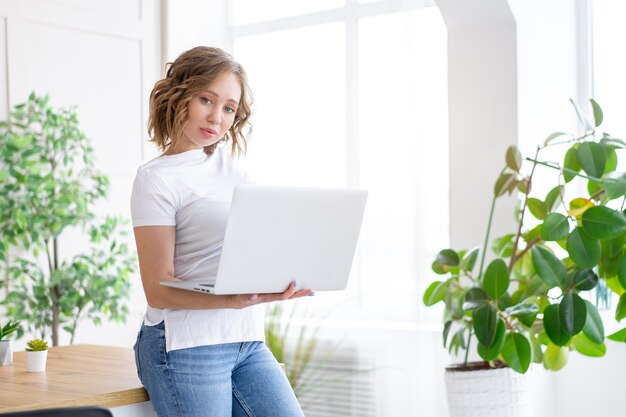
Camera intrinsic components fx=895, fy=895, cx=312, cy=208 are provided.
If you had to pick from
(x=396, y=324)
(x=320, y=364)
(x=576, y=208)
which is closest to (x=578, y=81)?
(x=576, y=208)

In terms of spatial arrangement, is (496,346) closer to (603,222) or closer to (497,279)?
(497,279)

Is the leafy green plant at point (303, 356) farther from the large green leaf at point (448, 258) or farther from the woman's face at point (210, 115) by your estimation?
the woman's face at point (210, 115)

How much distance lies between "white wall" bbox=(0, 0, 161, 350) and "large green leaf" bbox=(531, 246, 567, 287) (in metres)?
2.32

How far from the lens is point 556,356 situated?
3371mm

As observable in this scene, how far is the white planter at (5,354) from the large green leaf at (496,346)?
5.29 feet

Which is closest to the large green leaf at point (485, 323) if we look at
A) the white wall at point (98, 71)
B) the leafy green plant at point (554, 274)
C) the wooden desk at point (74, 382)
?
the leafy green plant at point (554, 274)

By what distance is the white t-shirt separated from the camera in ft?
6.04

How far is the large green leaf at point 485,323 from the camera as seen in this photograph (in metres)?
3.13

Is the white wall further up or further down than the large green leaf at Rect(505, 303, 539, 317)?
further up

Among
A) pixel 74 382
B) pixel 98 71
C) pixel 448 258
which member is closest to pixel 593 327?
pixel 448 258

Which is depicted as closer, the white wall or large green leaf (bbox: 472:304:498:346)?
large green leaf (bbox: 472:304:498:346)

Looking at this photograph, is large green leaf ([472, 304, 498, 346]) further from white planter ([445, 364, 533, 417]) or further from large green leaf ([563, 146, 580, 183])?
large green leaf ([563, 146, 580, 183])

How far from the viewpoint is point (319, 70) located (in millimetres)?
4777

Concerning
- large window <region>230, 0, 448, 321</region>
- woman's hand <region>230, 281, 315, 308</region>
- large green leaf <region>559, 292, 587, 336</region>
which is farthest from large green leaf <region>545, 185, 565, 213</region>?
woman's hand <region>230, 281, 315, 308</region>
